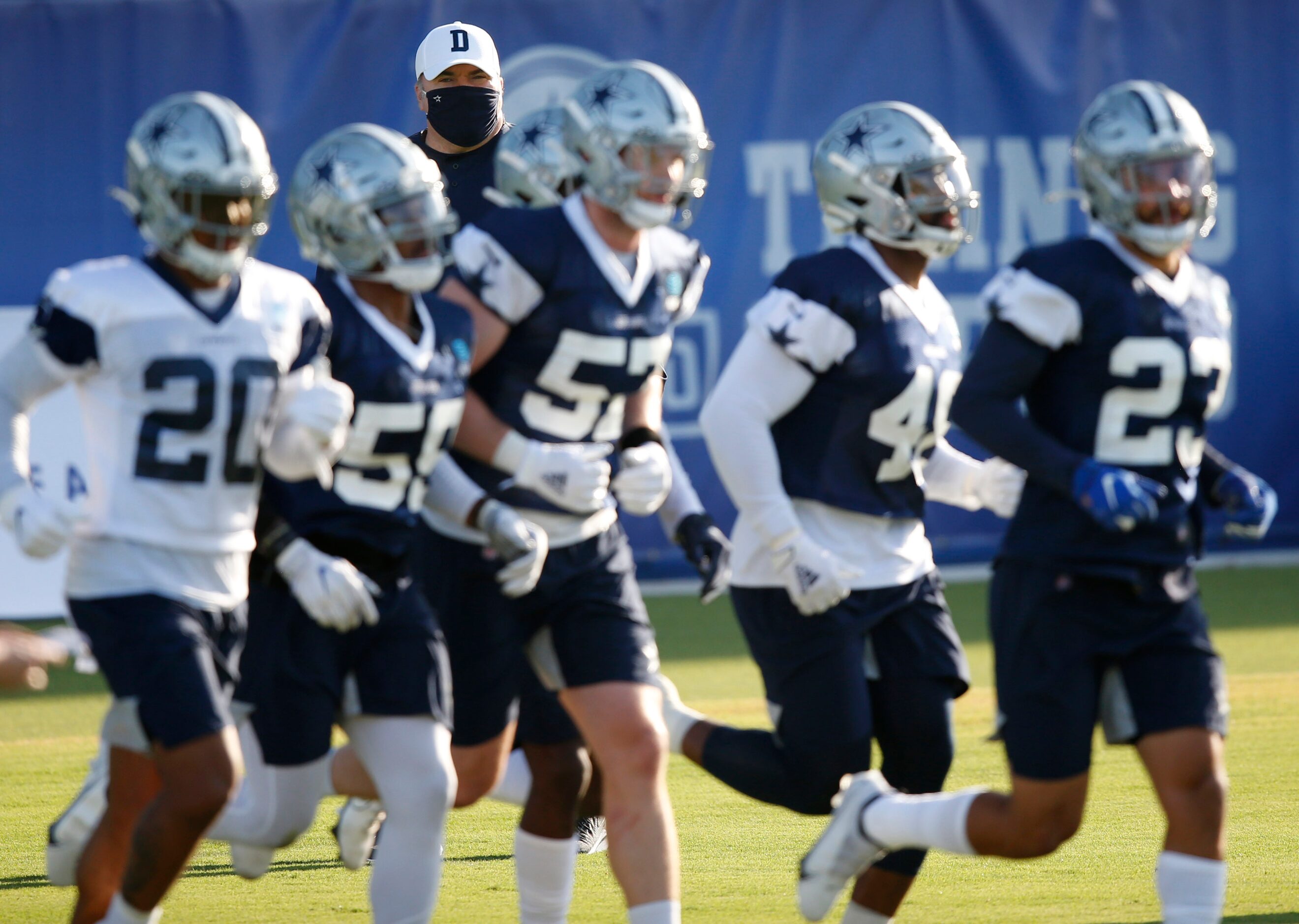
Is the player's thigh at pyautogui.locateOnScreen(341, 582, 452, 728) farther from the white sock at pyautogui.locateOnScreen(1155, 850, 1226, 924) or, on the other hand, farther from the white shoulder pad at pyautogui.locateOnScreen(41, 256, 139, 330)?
the white sock at pyautogui.locateOnScreen(1155, 850, 1226, 924)

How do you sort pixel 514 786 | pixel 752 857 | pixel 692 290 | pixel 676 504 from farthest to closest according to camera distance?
pixel 752 857
pixel 514 786
pixel 676 504
pixel 692 290

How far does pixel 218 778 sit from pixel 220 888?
1.49m

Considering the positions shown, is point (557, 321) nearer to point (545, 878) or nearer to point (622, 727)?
point (622, 727)

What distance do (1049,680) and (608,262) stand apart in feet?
3.96

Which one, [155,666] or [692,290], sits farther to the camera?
[692,290]

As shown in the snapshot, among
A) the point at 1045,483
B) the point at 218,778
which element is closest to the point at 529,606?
the point at 218,778

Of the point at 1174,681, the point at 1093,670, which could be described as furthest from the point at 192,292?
the point at 1174,681

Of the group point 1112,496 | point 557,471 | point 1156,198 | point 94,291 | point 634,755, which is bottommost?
point 634,755

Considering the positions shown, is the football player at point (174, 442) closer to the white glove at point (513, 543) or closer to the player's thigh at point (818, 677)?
the white glove at point (513, 543)

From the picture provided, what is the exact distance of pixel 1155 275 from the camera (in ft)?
12.7

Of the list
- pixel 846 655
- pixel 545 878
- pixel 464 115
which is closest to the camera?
pixel 846 655

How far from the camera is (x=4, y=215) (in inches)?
390

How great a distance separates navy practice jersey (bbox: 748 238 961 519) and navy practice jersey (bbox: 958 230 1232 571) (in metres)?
0.25

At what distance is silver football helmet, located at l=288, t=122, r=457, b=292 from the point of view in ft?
12.4
